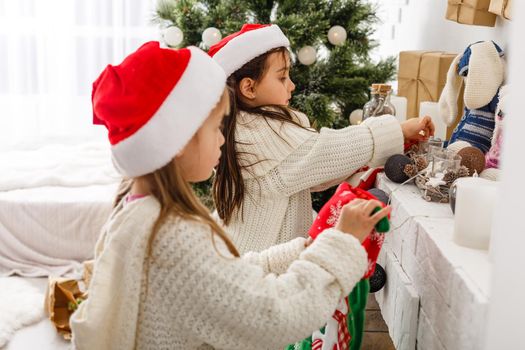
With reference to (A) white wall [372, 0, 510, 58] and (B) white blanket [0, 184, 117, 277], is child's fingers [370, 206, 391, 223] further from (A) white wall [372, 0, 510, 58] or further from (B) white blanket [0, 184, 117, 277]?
(B) white blanket [0, 184, 117, 277]

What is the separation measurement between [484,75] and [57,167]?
7.18 feet

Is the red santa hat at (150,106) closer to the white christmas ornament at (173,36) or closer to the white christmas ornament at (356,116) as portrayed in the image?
the white christmas ornament at (173,36)

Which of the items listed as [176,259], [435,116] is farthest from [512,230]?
[435,116]

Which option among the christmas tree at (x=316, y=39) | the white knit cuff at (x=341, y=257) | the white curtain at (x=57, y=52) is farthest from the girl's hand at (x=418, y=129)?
the white curtain at (x=57, y=52)

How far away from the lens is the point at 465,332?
1.03 metres

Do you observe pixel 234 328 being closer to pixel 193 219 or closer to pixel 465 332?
pixel 193 219

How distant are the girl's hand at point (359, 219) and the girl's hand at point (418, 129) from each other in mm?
574

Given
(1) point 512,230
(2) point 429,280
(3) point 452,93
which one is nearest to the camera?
(1) point 512,230

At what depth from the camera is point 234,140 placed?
1635 millimetres

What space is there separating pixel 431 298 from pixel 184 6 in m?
1.91

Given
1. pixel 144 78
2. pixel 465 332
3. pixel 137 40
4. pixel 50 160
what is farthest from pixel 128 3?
pixel 465 332

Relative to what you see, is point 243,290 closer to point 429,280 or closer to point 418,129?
point 429,280

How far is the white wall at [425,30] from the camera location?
6.86 ft

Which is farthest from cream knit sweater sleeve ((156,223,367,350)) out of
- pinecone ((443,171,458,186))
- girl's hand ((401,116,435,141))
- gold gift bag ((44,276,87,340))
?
gold gift bag ((44,276,87,340))
